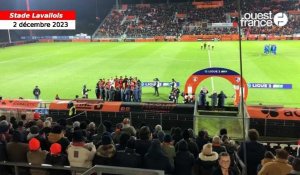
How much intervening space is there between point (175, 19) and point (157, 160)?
8001 cm

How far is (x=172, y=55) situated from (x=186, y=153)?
37.1 m

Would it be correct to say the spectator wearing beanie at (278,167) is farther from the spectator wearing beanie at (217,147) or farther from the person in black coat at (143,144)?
the person in black coat at (143,144)

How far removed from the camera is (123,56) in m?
44.6

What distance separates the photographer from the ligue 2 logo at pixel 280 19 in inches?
2940

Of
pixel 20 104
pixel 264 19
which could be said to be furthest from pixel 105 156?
pixel 264 19

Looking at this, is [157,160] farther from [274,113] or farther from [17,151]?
[274,113]

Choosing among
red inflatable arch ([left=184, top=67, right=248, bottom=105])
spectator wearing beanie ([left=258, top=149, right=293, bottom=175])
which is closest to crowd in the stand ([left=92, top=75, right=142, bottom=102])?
red inflatable arch ([left=184, top=67, right=248, bottom=105])

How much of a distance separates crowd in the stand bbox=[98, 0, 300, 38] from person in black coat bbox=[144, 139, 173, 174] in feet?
224

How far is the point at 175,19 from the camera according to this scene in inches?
3327

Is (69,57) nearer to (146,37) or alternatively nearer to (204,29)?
(146,37)

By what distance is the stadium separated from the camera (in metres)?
7.11

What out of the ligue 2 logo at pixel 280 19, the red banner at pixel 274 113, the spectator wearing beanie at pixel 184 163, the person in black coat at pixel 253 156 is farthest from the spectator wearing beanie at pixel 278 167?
the ligue 2 logo at pixel 280 19

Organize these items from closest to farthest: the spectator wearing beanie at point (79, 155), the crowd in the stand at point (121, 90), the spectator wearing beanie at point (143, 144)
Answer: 1. the spectator wearing beanie at point (79, 155)
2. the spectator wearing beanie at point (143, 144)
3. the crowd in the stand at point (121, 90)

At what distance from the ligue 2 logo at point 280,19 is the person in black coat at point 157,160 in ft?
245
